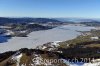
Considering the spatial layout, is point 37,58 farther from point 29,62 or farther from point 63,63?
point 63,63

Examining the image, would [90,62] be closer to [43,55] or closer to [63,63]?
[63,63]

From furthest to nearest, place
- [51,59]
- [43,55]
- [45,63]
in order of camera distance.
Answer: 1. [43,55]
2. [51,59]
3. [45,63]

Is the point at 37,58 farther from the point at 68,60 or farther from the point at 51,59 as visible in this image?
the point at 68,60

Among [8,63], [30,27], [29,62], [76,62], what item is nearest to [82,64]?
[76,62]

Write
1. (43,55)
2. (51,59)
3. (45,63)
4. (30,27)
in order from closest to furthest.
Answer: (45,63), (51,59), (43,55), (30,27)

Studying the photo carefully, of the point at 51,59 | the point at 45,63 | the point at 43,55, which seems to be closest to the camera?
the point at 45,63

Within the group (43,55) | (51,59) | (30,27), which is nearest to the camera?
(51,59)

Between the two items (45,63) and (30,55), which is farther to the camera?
(30,55)

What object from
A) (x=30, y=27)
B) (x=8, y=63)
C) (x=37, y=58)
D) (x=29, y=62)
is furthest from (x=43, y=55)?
(x=30, y=27)

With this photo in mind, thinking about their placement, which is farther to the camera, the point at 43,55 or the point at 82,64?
the point at 43,55
